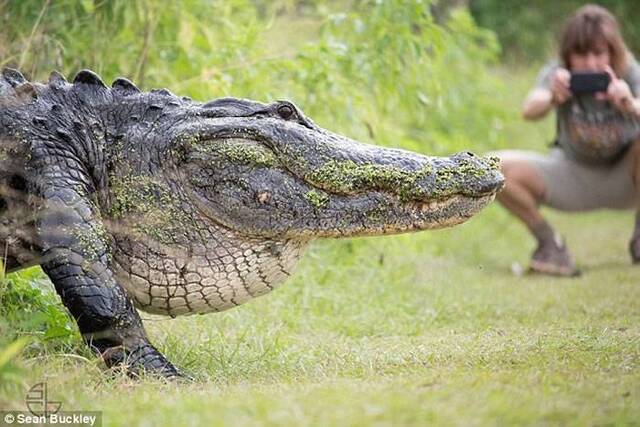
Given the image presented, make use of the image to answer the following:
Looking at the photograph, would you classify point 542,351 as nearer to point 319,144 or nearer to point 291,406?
point 319,144

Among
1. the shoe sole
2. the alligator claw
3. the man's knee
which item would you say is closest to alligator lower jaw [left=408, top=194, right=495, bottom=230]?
the alligator claw

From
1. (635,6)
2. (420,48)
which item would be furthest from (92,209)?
(635,6)

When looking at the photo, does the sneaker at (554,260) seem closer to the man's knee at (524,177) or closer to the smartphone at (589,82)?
the man's knee at (524,177)

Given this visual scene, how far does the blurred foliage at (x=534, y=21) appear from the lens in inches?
582

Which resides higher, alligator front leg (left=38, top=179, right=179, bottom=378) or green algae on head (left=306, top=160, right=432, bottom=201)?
green algae on head (left=306, top=160, right=432, bottom=201)

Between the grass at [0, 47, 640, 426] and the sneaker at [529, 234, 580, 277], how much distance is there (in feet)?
0.51

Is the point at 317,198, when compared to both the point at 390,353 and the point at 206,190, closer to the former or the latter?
the point at 206,190

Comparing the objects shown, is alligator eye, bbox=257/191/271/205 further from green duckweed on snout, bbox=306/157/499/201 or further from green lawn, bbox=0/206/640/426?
green lawn, bbox=0/206/640/426

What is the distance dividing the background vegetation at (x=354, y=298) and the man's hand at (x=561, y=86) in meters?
0.83

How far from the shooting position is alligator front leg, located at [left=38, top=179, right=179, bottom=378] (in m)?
3.26

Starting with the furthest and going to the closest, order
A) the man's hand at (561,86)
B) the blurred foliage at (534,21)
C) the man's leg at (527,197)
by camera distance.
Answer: the blurred foliage at (534,21) < the man's leg at (527,197) < the man's hand at (561,86)

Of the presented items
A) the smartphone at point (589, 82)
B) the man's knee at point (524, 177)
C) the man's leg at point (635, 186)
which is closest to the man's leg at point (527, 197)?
the man's knee at point (524, 177)

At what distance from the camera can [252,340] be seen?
417cm

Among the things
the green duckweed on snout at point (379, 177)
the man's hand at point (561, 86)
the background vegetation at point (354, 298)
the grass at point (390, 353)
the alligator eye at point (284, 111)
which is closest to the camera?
the grass at point (390, 353)
